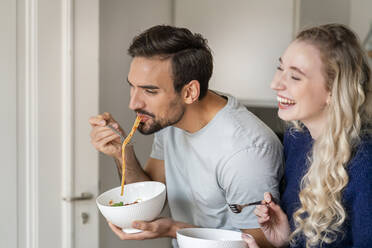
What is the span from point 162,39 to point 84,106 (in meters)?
0.61

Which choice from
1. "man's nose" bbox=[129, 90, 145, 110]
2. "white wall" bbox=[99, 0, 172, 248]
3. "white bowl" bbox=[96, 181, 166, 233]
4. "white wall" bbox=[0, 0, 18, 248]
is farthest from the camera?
"white wall" bbox=[99, 0, 172, 248]

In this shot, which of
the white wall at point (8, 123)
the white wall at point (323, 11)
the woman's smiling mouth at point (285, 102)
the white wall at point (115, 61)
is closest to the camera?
the woman's smiling mouth at point (285, 102)

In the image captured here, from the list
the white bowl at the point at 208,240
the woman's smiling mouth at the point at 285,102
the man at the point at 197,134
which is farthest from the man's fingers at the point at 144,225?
the woman's smiling mouth at the point at 285,102

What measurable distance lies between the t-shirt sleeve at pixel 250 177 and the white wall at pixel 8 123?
0.94 metres

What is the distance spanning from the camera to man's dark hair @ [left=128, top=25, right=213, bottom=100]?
1.61 meters

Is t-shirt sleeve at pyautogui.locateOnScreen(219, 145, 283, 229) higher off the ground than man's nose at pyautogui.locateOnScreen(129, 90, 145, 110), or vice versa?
man's nose at pyautogui.locateOnScreen(129, 90, 145, 110)

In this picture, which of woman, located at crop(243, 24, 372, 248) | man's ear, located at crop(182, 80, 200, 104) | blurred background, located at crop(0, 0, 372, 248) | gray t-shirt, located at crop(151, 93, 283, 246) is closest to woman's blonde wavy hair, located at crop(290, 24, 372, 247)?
woman, located at crop(243, 24, 372, 248)

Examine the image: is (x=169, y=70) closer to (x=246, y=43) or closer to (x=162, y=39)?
(x=162, y=39)

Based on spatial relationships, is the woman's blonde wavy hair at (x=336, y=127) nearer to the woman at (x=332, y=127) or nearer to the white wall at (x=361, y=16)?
the woman at (x=332, y=127)

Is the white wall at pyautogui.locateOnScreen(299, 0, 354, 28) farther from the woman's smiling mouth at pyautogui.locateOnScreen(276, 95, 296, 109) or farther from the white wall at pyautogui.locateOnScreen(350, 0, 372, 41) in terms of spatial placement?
the woman's smiling mouth at pyautogui.locateOnScreen(276, 95, 296, 109)

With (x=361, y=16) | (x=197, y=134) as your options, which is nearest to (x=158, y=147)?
(x=197, y=134)

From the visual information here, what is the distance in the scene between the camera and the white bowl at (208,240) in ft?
4.28

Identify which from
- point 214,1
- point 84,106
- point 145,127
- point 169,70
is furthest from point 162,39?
point 214,1

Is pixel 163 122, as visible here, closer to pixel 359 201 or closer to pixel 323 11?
pixel 359 201
